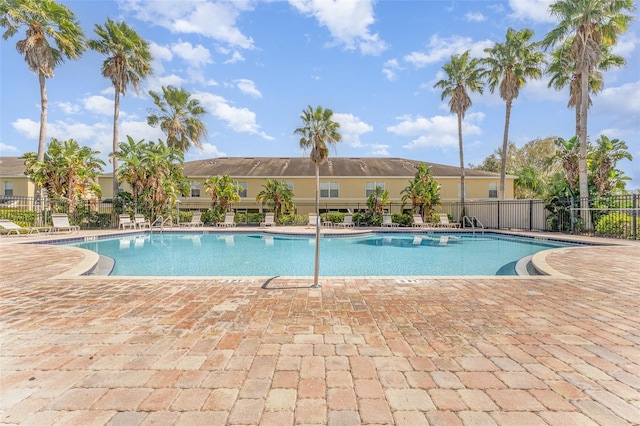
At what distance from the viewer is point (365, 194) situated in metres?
28.9

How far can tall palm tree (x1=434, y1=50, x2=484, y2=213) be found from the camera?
23.4m

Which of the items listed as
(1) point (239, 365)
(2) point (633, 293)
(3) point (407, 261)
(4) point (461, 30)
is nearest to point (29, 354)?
(1) point (239, 365)

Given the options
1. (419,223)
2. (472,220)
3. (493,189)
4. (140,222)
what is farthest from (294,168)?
(493,189)

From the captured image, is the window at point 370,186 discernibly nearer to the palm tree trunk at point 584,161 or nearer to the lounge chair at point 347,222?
the lounge chair at point 347,222

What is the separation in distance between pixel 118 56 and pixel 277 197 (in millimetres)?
14121

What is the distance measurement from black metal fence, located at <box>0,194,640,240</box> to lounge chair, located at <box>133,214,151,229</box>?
2.84 ft

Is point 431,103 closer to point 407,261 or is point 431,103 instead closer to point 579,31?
point 579,31

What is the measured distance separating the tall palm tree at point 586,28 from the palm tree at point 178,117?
24717mm

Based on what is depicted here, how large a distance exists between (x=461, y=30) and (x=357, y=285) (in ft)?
37.4

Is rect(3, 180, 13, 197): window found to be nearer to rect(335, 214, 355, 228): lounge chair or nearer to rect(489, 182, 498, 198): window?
rect(335, 214, 355, 228): lounge chair

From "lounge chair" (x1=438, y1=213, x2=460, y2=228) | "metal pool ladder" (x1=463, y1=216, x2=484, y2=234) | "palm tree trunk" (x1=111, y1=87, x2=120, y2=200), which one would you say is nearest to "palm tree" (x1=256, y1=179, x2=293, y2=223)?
"palm tree trunk" (x1=111, y1=87, x2=120, y2=200)

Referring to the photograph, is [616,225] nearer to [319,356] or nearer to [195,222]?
[319,356]

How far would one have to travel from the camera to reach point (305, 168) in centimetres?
3048

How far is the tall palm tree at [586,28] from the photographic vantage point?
1476 cm
